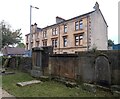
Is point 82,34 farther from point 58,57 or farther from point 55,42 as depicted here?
point 58,57

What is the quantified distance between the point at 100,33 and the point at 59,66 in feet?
79.4

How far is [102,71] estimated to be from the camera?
8281 millimetres

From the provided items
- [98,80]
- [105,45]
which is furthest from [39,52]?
[105,45]

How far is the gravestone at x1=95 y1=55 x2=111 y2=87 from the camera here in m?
7.99

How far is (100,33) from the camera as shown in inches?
1328

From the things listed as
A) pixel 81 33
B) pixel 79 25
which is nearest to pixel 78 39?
pixel 81 33

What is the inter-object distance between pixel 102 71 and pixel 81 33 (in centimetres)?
2375

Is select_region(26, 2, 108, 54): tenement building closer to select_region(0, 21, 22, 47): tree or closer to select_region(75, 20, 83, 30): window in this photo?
select_region(75, 20, 83, 30): window

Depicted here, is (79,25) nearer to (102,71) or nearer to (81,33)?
(81,33)

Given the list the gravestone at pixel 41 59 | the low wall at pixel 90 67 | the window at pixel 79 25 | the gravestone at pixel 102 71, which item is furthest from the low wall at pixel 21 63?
the window at pixel 79 25

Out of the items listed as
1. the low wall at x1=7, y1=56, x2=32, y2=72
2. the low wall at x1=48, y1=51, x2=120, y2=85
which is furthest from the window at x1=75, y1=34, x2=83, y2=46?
the low wall at x1=48, y1=51, x2=120, y2=85

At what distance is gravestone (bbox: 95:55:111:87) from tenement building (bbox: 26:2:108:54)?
19538 mm

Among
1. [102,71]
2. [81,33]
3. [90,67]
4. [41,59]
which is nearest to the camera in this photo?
[102,71]

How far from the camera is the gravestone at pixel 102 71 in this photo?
7.99 meters
